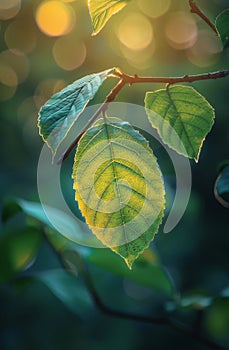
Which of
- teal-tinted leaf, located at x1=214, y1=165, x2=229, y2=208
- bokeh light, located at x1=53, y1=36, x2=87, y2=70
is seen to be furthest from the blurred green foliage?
teal-tinted leaf, located at x1=214, y1=165, x2=229, y2=208

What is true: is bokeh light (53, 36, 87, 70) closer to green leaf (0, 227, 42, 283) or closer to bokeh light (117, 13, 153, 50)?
bokeh light (117, 13, 153, 50)

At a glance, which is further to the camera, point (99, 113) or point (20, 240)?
point (20, 240)

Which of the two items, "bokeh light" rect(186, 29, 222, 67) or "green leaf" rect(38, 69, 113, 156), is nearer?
"green leaf" rect(38, 69, 113, 156)

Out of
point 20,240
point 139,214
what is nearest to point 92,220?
point 139,214

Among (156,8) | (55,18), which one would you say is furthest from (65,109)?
(55,18)

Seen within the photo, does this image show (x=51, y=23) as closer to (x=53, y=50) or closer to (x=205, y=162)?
(x=53, y=50)

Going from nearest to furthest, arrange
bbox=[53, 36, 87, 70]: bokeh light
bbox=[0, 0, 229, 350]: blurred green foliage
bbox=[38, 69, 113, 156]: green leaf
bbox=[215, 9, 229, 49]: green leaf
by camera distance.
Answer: bbox=[38, 69, 113, 156]: green leaf → bbox=[215, 9, 229, 49]: green leaf → bbox=[0, 0, 229, 350]: blurred green foliage → bbox=[53, 36, 87, 70]: bokeh light
